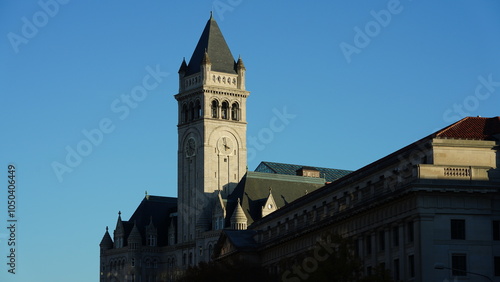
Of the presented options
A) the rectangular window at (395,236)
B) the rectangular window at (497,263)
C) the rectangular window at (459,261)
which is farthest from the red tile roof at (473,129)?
the rectangular window at (459,261)

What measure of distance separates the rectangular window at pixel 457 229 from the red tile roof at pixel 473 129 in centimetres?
837

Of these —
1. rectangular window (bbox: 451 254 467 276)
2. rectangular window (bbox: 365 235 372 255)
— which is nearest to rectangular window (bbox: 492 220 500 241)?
rectangular window (bbox: 451 254 467 276)

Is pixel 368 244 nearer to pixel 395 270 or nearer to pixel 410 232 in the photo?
pixel 395 270

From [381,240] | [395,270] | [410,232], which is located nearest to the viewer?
[410,232]

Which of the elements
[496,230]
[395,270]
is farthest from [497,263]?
[395,270]

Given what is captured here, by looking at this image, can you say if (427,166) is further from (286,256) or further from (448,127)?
(286,256)

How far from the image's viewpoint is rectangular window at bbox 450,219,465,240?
107m

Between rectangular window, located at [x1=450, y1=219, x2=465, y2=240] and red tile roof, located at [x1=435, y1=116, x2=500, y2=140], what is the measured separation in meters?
8.37

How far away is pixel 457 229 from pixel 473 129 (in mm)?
11347

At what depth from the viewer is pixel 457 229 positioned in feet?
352

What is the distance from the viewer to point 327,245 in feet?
341

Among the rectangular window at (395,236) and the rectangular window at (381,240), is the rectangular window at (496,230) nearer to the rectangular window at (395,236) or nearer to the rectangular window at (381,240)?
the rectangular window at (395,236)

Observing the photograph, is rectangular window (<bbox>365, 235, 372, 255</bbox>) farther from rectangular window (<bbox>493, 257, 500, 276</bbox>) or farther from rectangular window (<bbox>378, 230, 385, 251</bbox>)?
rectangular window (<bbox>493, 257, 500, 276</bbox>)

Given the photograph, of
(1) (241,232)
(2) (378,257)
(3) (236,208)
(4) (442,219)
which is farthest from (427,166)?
(3) (236,208)
